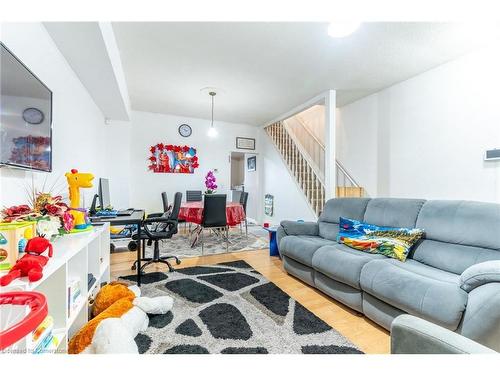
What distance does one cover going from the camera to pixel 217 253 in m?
3.70

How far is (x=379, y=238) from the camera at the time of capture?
2191 millimetres

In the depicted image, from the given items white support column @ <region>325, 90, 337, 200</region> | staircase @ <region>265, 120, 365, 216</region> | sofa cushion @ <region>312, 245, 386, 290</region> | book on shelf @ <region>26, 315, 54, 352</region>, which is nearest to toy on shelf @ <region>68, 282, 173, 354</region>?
book on shelf @ <region>26, 315, 54, 352</region>

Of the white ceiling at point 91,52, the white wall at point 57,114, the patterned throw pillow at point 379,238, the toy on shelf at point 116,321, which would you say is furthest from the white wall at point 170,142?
the patterned throw pillow at point 379,238

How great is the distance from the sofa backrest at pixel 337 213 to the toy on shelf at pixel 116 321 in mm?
1942

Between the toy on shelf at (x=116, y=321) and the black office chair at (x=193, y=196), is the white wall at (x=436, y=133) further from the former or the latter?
the toy on shelf at (x=116, y=321)

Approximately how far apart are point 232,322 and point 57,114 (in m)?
2.37

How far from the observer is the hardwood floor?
166 centimetres

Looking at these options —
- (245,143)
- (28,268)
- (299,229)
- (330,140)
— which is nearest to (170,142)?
(245,143)

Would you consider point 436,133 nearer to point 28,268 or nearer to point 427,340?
point 427,340

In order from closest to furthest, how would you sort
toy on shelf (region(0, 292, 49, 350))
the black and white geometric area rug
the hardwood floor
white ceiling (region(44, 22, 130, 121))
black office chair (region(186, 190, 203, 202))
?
toy on shelf (region(0, 292, 49, 350)), the black and white geometric area rug, the hardwood floor, white ceiling (region(44, 22, 130, 121)), black office chair (region(186, 190, 203, 202))

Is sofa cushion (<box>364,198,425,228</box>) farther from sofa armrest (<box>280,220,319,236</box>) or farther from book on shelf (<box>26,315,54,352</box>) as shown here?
book on shelf (<box>26,315,54,352</box>)

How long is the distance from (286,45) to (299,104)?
2.08 meters
